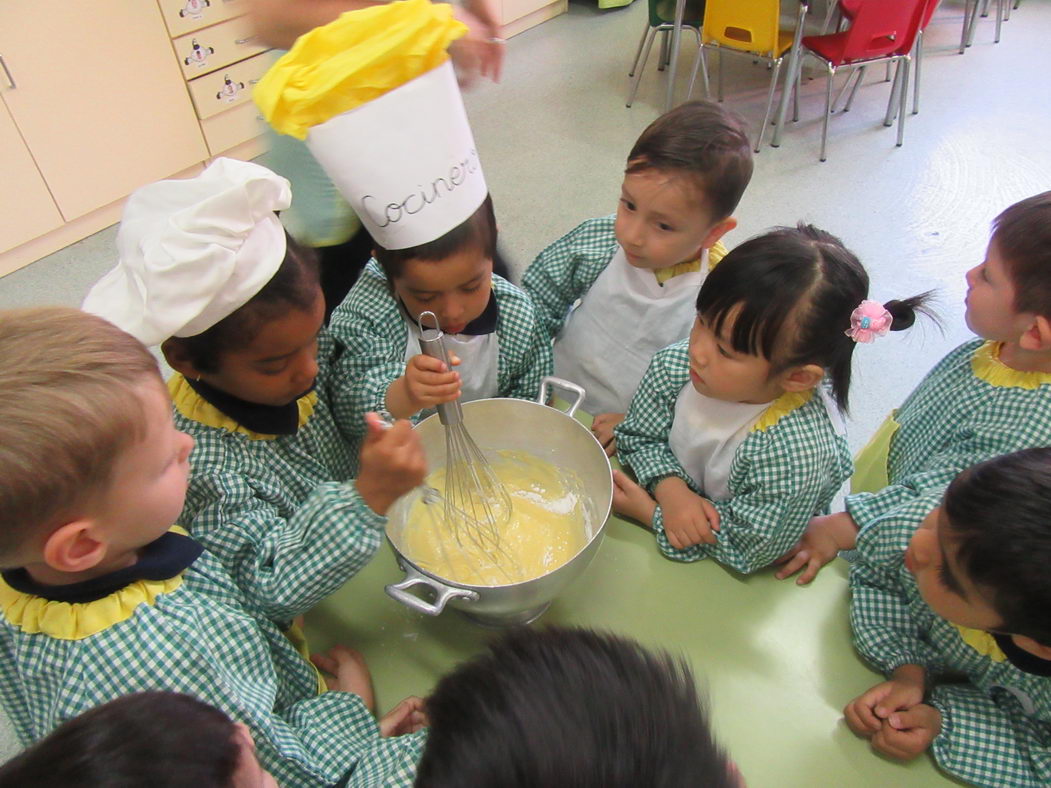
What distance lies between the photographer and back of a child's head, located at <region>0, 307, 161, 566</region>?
1.63ft

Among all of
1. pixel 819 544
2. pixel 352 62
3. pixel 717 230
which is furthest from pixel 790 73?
pixel 352 62

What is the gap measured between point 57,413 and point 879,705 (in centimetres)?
74

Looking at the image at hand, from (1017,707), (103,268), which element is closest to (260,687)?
(1017,707)

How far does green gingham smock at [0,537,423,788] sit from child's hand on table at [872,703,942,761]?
0.43 m

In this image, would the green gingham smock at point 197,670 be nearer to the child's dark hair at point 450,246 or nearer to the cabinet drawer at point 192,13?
the child's dark hair at point 450,246

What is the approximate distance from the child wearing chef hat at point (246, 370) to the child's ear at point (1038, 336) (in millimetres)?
756

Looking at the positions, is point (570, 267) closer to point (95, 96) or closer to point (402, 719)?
point (402, 719)

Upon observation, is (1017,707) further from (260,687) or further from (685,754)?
(260,687)

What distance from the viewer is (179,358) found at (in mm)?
729

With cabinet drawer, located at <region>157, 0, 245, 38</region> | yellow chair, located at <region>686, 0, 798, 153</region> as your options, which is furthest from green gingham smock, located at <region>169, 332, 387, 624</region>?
yellow chair, located at <region>686, 0, 798, 153</region>

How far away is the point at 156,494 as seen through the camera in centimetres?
58

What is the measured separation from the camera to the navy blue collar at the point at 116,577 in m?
0.58

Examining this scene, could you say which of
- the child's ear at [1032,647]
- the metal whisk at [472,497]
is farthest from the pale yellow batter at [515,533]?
the child's ear at [1032,647]

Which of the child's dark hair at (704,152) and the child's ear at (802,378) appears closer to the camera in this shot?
the child's ear at (802,378)
